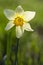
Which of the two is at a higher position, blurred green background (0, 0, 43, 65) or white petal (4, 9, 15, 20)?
white petal (4, 9, 15, 20)

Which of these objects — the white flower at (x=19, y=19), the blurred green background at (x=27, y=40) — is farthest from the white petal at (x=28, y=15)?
the blurred green background at (x=27, y=40)

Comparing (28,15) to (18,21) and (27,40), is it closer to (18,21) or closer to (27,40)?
(18,21)

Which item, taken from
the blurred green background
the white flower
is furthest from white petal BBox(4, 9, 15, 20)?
the blurred green background

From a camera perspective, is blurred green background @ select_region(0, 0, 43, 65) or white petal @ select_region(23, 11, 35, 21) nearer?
white petal @ select_region(23, 11, 35, 21)

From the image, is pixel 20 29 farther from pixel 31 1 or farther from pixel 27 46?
pixel 31 1

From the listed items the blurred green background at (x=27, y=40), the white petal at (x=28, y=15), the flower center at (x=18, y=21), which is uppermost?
the white petal at (x=28, y=15)

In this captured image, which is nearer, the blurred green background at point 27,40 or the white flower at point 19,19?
the white flower at point 19,19

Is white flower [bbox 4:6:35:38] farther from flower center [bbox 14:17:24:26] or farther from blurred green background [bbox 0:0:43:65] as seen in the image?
blurred green background [bbox 0:0:43:65]

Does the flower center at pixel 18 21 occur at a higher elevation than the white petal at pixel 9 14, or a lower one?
lower

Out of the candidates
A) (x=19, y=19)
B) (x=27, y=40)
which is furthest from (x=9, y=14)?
(x=27, y=40)

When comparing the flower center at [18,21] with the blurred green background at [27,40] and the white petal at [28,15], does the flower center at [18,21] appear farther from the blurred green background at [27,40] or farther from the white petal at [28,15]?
the blurred green background at [27,40]
